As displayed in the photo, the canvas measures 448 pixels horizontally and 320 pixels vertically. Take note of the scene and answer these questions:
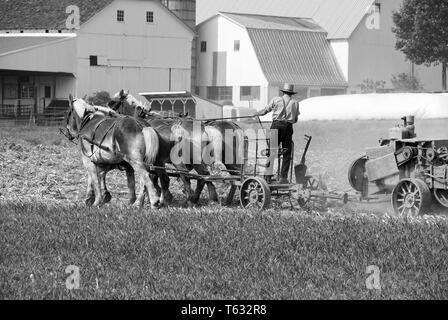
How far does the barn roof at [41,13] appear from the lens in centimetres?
5962

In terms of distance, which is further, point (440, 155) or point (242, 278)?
point (440, 155)

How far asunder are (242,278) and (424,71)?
59801 millimetres

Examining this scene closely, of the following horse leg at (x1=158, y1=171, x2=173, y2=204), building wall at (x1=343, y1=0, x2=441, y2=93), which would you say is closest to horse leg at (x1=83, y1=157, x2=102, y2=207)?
horse leg at (x1=158, y1=171, x2=173, y2=204)

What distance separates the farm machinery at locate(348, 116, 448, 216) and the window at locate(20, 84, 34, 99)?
1723 inches

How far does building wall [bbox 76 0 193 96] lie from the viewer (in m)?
58.8

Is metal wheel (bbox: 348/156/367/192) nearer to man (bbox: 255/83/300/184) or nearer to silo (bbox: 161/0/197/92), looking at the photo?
man (bbox: 255/83/300/184)

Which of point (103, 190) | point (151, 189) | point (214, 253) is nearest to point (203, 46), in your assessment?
point (103, 190)

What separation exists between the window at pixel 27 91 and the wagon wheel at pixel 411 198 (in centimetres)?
4517

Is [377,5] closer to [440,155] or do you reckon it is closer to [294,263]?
[440,155]

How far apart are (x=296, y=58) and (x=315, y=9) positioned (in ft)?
30.6

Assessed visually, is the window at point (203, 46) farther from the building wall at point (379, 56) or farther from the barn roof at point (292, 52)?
the building wall at point (379, 56)

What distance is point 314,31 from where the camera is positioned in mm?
65438

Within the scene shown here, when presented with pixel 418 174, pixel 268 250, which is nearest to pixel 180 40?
pixel 418 174
